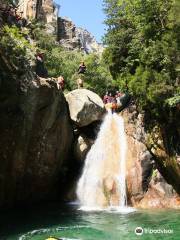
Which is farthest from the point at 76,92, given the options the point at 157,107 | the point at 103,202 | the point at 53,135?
the point at 103,202

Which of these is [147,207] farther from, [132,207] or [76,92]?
[76,92]

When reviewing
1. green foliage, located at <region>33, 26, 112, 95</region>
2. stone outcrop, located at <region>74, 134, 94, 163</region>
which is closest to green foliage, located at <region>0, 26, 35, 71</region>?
stone outcrop, located at <region>74, 134, 94, 163</region>

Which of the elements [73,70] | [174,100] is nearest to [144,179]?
[174,100]

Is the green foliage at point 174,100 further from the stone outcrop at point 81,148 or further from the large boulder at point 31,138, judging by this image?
the stone outcrop at point 81,148

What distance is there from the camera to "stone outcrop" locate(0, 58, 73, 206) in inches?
771

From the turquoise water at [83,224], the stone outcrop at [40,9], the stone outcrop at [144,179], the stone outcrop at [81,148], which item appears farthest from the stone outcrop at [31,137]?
the stone outcrop at [40,9]

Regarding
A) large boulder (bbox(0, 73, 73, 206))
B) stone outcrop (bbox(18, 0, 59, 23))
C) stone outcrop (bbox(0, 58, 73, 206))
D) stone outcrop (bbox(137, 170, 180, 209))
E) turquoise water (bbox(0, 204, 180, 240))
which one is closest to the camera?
turquoise water (bbox(0, 204, 180, 240))

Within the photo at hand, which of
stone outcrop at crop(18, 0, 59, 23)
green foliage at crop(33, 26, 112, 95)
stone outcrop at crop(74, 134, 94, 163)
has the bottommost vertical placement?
stone outcrop at crop(74, 134, 94, 163)

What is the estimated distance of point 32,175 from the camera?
2275cm

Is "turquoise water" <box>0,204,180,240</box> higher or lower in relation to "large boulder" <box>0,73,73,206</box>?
lower

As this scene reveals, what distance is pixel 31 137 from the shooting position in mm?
21406

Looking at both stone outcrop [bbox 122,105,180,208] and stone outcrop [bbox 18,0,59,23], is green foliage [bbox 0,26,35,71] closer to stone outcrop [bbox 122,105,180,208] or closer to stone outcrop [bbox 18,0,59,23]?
stone outcrop [bbox 122,105,180,208]

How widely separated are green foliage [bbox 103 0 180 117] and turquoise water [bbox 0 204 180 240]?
6191 millimetres

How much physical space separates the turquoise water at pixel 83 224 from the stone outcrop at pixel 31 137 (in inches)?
77.8
